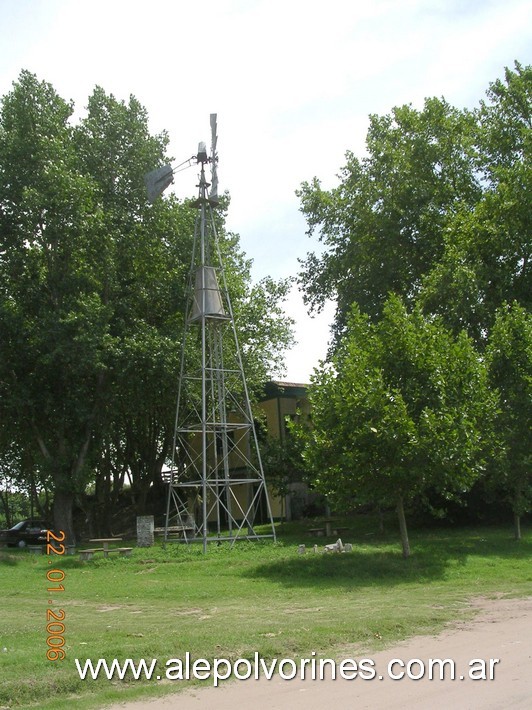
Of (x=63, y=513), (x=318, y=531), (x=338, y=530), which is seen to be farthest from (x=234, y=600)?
(x=63, y=513)

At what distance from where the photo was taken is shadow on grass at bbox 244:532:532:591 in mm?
17250

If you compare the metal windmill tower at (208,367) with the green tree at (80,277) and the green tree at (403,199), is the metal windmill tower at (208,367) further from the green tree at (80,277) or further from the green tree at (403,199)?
the green tree at (403,199)

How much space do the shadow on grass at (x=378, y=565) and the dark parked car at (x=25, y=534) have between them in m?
21.7

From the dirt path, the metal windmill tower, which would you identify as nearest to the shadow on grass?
the metal windmill tower

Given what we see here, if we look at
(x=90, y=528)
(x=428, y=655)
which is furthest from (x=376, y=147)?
(x=428, y=655)

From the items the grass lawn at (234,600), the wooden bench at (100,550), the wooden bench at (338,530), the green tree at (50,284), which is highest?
the green tree at (50,284)

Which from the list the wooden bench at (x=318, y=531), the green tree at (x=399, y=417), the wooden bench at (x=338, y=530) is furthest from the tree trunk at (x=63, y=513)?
the green tree at (x=399, y=417)

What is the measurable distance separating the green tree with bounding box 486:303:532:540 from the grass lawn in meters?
1.86


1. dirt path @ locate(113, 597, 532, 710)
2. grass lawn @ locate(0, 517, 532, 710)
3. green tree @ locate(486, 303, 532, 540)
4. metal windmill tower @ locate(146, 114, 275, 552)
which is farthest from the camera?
metal windmill tower @ locate(146, 114, 275, 552)

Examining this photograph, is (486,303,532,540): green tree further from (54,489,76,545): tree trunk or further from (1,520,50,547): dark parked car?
(1,520,50,547): dark parked car

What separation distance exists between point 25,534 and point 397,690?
1358 inches

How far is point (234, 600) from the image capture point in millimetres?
15062

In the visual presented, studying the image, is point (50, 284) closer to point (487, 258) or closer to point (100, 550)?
point (100, 550)

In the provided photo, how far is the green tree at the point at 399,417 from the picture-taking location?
60.2 ft
